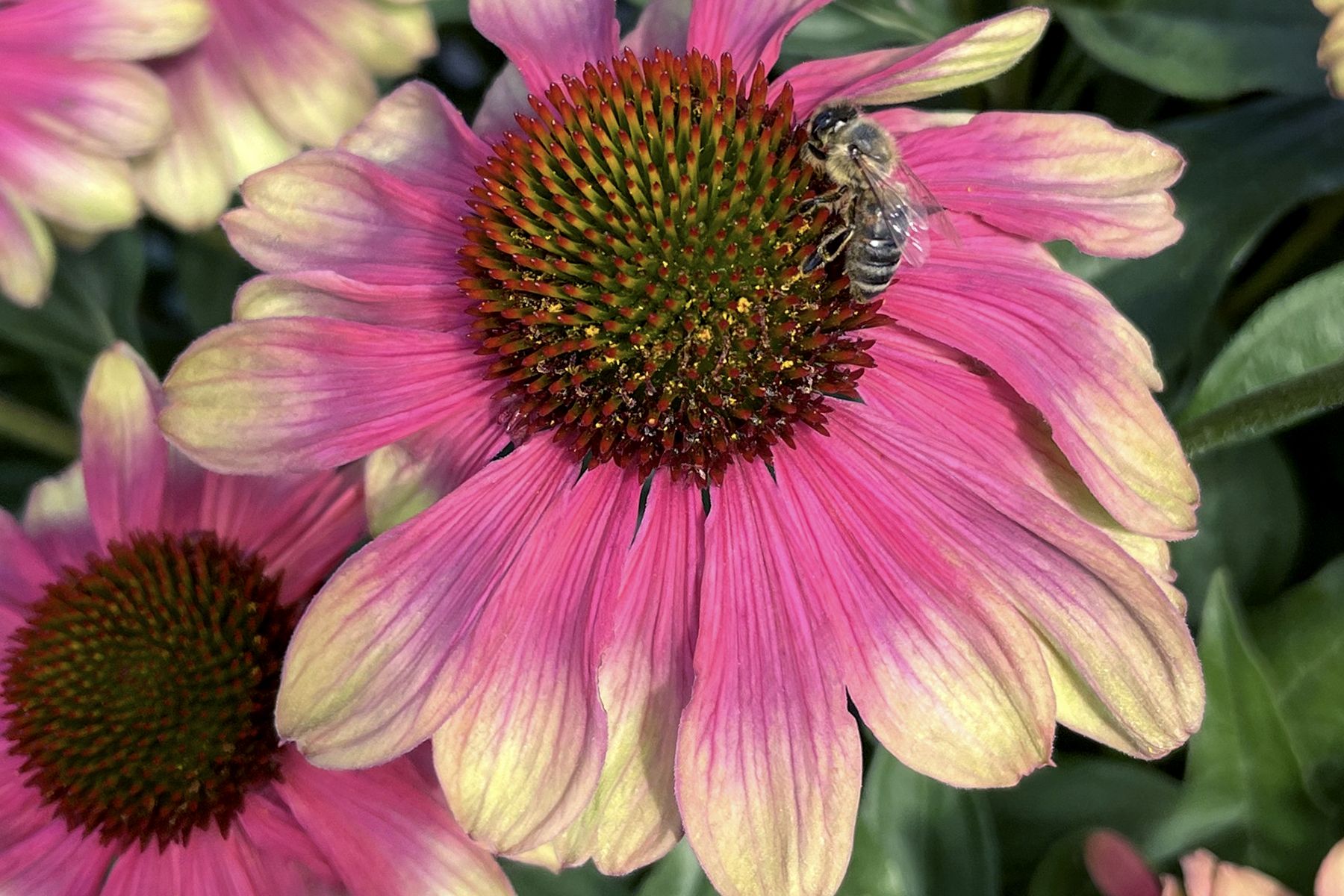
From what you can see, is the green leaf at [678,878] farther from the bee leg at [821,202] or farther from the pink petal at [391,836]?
the bee leg at [821,202]

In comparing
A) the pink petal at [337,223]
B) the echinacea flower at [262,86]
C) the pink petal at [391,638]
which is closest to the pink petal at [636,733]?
the pink petal at [391,638]

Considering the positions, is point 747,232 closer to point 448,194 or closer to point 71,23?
point 448,194

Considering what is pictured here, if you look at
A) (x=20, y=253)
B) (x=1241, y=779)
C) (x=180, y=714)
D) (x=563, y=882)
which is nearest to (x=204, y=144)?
(x=20, y=253)

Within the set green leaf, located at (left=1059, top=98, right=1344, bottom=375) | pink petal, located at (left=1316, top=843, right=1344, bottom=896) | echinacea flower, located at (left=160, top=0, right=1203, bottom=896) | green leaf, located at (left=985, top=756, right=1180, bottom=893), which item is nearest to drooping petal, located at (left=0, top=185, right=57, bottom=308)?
echinacea flower, located at (left=160, top=0, right=1203, bottom=896)

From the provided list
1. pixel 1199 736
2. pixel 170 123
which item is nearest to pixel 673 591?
pixel 1199 736

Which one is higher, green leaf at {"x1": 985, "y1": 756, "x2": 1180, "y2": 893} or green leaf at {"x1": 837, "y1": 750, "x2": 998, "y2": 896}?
green leaf at {"x1": 837, "y1": 750, "x2": 998, "y2": 896}

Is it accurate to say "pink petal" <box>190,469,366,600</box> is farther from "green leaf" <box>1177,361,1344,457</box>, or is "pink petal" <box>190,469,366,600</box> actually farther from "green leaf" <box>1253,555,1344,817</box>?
"green leaf" <box>1253,555,1344,817</box>
